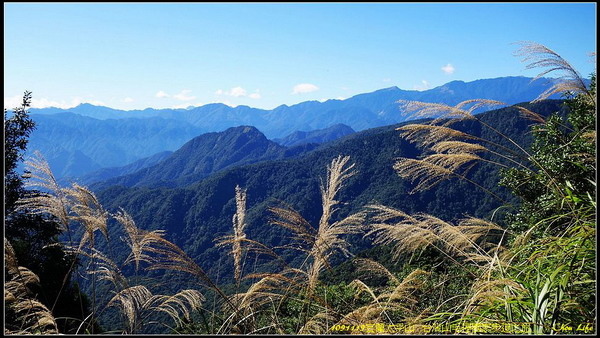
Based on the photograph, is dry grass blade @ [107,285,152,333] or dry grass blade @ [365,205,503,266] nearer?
dry grass blade @ [107,285,152,333]

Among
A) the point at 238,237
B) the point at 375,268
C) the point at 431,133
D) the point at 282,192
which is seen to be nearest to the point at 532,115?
the point at 431,133

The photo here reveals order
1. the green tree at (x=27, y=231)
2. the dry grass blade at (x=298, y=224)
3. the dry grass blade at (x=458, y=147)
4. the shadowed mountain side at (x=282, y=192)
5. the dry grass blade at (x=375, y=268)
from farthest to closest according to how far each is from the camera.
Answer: the shadowed mountain side at (x=282, y=192), the green tree at (x=27, y=231), the dry grass blade at (x=458, y=147), the dry grass blade at (x=375, y=268), the dry grass blade at (x=298, y=224)

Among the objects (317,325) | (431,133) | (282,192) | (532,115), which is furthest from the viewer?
(282,192)

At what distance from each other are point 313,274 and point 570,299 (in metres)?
1.13

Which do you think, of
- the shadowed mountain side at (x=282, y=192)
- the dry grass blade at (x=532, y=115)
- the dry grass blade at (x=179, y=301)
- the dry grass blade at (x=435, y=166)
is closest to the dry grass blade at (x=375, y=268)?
the dry grass blade at (x=435, y=166)

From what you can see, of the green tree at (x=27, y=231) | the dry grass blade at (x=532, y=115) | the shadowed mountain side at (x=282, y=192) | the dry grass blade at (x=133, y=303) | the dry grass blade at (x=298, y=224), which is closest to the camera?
the dry grass blade at (x=298, y=224)

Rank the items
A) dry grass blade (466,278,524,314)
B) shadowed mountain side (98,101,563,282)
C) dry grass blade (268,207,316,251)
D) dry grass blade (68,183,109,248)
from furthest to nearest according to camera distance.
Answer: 1. shadowed mountain side (98,101,563,282)
2. dry grass blade (68,183,109,248)
3. dry grass blade (268,207,316,251)
4. dry grass blade (466,278,524,314)

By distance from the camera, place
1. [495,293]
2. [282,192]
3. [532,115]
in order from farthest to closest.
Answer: [282,192]
[532,115]
[495,293]

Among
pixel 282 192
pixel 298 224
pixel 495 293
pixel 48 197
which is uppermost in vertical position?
pixel 48 197

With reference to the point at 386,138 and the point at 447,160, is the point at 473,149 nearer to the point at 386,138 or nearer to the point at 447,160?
the point at 447,160

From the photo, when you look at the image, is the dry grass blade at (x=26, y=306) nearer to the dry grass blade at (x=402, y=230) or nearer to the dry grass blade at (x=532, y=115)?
the dry grass blade at (x=402, y=230)

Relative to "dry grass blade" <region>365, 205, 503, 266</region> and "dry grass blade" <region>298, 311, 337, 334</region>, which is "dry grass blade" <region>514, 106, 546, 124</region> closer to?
"dry grass blade" <region>365, 205, 503, 266</region>

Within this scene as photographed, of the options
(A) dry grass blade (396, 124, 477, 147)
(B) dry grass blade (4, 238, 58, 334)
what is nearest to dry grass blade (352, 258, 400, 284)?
(A) dry grass blade (396, 124, 477, 147)

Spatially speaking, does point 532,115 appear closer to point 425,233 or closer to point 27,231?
point 425,233
